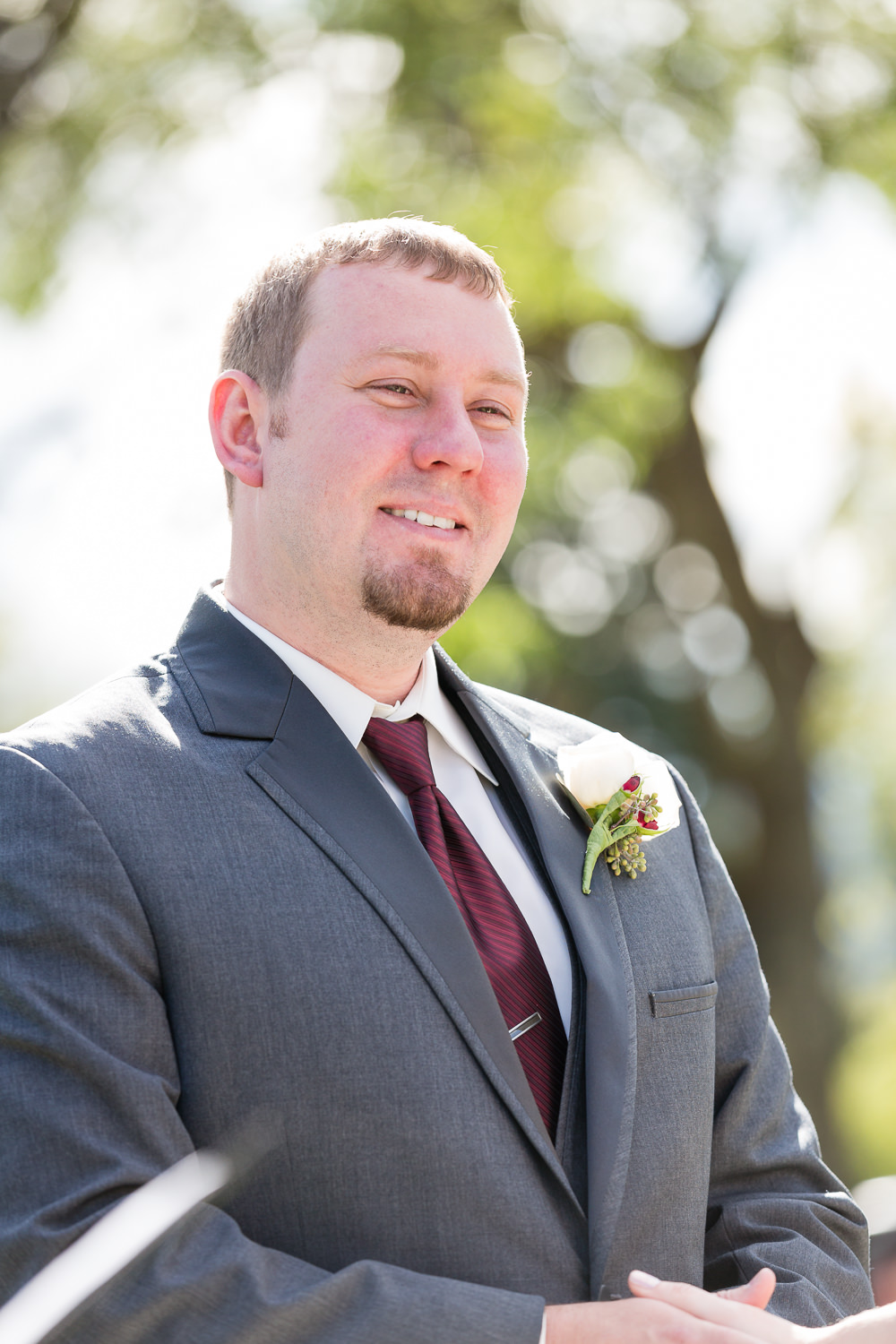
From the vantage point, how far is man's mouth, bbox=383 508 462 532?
2.32 metres

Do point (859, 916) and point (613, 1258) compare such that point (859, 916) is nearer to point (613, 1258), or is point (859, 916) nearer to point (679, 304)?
point (679, 304)

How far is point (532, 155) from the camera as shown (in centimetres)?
869

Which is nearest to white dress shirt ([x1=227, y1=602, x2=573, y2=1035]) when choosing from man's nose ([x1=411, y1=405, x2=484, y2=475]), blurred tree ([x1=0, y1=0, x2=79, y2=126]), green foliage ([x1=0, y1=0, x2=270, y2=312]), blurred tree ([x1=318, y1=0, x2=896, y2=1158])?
man's nose ([x1=411, y1=405, x2=484, y2=475])

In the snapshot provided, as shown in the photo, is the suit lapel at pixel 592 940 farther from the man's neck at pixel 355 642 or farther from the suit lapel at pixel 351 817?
the man's neck at pixel 355 642

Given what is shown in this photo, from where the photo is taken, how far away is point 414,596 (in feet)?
7.54

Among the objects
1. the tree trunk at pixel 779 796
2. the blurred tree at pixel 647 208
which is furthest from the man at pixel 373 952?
the tree trunk at pixel 779 796

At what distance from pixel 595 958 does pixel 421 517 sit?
0.83 metres

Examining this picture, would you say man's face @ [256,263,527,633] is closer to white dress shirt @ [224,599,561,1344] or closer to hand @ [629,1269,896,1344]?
white dress shirt @ [224,599,561,1344]

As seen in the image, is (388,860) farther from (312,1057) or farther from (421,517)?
(421,517)

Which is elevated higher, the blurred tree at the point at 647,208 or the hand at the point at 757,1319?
the blurred tree at the point at 647,208

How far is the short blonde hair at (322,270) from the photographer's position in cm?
242

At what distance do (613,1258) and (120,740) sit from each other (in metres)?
1.13

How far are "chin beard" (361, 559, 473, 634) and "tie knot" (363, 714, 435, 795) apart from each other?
19cm

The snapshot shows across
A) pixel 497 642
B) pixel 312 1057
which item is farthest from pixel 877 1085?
pixel 312 1057
